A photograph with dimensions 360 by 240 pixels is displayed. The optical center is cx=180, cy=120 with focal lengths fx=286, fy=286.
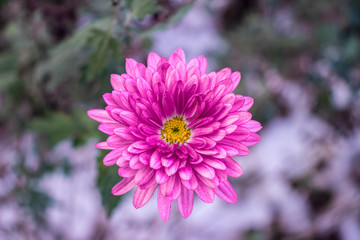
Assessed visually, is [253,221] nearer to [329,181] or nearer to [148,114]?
[329,181]

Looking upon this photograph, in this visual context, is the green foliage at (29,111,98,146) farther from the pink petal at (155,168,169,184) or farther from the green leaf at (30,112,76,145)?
the pink petal at (155,168,169,184)

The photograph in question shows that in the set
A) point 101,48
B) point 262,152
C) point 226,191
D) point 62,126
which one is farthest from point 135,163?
point 262,152

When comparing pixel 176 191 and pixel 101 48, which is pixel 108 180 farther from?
pixel 101 48

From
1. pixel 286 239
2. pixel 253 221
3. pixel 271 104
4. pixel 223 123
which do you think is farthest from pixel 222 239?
pixel 223 123

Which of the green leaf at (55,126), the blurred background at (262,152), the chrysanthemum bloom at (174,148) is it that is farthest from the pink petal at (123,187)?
the blurred background at (262,152)

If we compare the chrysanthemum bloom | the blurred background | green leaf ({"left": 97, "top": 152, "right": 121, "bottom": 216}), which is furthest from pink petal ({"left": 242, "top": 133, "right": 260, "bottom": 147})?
the blurred background

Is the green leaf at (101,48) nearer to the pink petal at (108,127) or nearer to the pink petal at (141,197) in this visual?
the pink petal at (108,127)
